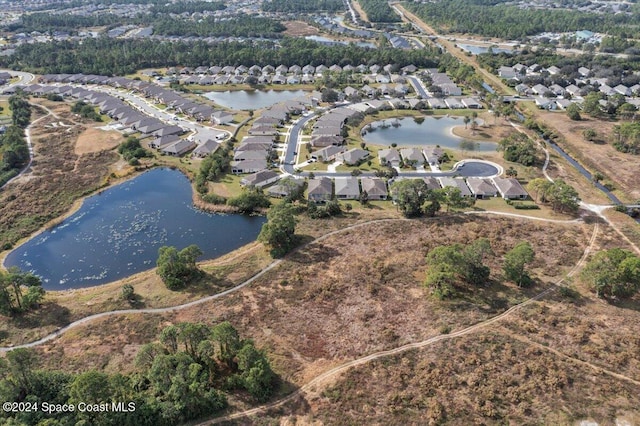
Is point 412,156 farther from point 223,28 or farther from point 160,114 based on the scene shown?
point 223,28

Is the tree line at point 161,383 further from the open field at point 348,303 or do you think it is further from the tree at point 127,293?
the tree at point 127,293

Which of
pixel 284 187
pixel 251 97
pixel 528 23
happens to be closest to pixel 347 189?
pixel 284 187

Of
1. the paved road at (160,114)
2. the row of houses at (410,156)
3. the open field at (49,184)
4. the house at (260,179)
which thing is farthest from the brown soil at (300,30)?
the house at (260,179)

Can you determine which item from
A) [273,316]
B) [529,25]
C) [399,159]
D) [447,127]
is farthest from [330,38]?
[273,316]

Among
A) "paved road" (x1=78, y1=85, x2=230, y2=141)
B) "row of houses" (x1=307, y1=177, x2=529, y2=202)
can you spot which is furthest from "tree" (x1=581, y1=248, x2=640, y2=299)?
"paved road" (x1=78, y1=85, x2=230, y2=141)

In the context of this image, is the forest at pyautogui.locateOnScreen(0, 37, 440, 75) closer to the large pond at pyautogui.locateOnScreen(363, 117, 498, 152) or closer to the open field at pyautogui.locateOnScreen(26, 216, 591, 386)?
the large pond at pyautogui.locateOnScreen(363, 117, 498, 152)

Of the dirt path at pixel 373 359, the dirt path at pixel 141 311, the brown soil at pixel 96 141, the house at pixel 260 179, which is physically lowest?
the dirt path at pixel 141 311

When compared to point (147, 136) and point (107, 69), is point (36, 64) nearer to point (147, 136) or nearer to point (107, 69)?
point (107, 69)
